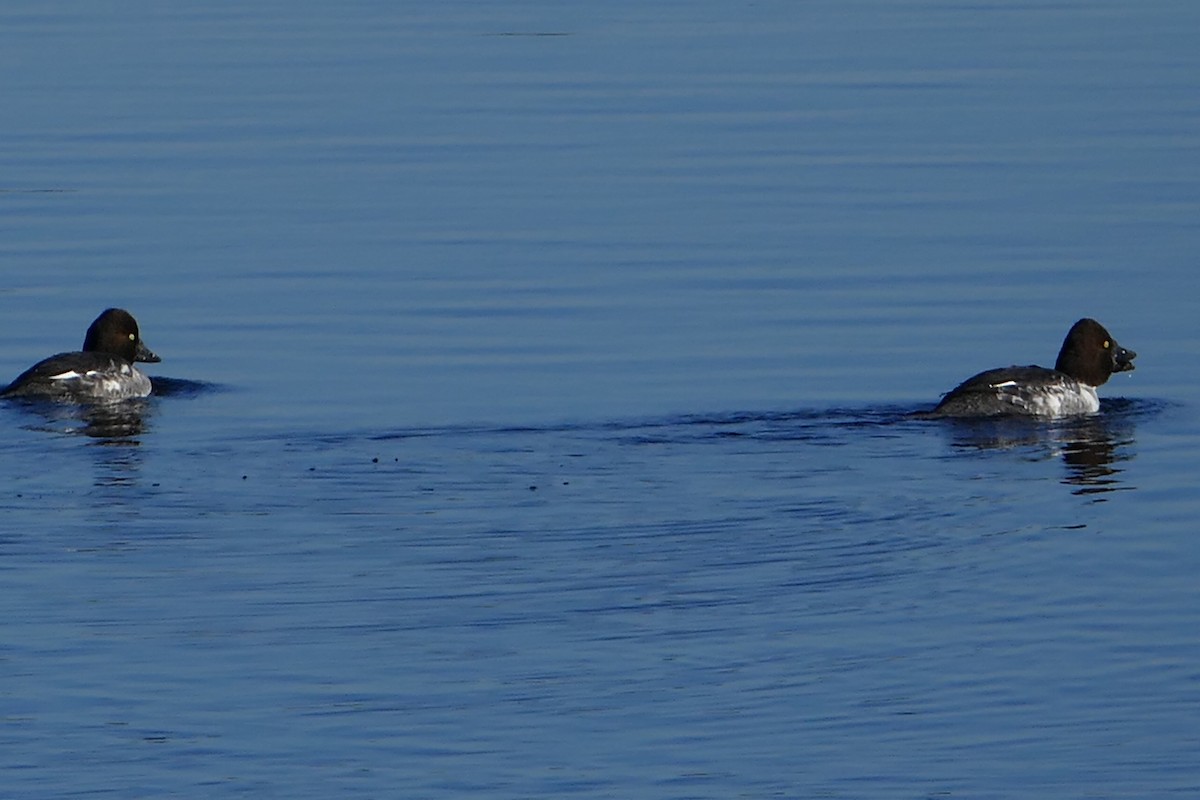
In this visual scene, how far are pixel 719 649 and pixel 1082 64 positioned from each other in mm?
25765

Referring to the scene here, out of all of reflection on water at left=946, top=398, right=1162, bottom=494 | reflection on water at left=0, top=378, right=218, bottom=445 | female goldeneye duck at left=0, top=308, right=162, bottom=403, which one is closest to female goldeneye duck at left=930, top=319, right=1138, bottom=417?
reflection on water at left=946, top=398, right=1162, bottom=494

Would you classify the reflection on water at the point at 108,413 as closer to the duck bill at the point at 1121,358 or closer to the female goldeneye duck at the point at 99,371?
the female goldeneye duck at the point at 99,371

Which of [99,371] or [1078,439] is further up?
[99,371]

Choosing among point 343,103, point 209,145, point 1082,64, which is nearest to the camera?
point 209,145

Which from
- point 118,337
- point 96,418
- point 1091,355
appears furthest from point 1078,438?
point 118,337

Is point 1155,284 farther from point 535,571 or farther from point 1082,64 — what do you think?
point 1082,64

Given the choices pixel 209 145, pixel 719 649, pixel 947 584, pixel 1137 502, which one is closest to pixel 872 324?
pixel 1137 502

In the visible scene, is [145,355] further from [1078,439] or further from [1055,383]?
[1078,439]

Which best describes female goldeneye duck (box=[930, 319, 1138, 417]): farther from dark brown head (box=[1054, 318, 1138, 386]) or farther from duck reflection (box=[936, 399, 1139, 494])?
duck reflection (box=[936, 399, 1139, 494])

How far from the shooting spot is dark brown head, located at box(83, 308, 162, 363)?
2120 centimetres

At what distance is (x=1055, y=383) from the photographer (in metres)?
19.3

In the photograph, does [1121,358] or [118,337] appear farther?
[118,337]

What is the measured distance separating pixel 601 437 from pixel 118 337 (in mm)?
5188

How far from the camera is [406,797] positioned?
34.9 ft
